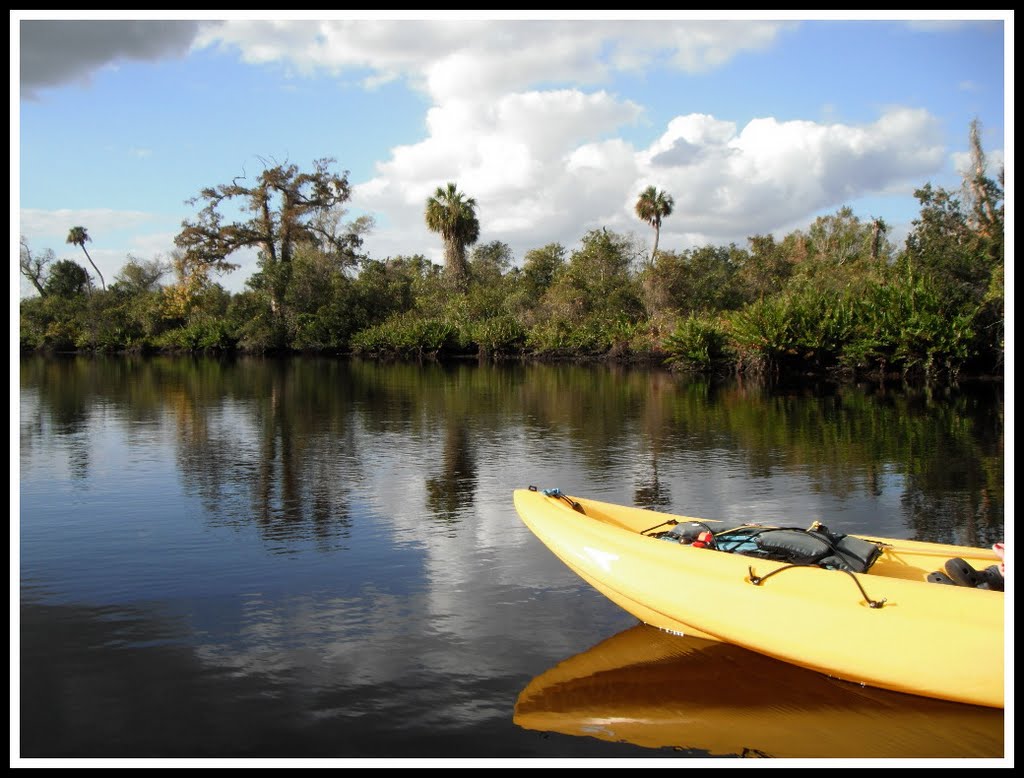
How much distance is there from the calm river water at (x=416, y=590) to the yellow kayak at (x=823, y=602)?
32cm

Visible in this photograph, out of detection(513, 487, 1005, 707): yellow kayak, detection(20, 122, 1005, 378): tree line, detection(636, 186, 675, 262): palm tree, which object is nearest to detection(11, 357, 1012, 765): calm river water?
detection(513, 487, 1005, 707): yellow kayak

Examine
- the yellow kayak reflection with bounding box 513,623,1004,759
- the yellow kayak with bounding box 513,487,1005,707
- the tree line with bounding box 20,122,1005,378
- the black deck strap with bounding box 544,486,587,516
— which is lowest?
the yellow kayak reflection with bounding box 513,623,1004,759

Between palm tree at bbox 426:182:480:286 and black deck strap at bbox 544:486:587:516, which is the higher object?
palm tree at bbox 426:182:480:286

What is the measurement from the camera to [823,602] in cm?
582

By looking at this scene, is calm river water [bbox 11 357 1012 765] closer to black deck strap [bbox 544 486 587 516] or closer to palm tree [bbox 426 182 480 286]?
black deck strap [bbox 544 486 587 516]

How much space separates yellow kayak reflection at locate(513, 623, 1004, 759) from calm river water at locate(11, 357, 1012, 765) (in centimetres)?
2

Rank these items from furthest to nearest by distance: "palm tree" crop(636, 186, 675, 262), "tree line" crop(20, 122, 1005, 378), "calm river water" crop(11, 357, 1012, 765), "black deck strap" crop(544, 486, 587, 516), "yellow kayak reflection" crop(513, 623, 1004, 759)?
1. "palm tree" crop(636, 186, 675, 262)
2. "tree line" crop(20, 122, 1005, 378)
3. "black deck strap" crop(544, 486, 587, 516)
4. "calm river water" crop(11, 357, 1012, 765)
5. "yellow kayak reflection" crop(513, 623, 1004, 759)

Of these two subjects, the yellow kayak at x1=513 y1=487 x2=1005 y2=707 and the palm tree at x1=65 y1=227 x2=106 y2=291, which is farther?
the palm tree at x1=65 y1=227 x2=106 y2=291

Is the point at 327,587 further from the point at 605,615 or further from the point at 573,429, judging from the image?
the point at 573,429

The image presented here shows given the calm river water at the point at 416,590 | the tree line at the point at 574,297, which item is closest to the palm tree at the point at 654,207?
the tree line at the point at 574,297

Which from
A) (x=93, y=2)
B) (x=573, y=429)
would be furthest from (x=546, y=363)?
(x=93, y=2)

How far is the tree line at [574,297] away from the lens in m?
30.3

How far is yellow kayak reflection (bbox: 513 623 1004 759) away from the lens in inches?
212

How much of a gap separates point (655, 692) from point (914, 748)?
5.44ft
